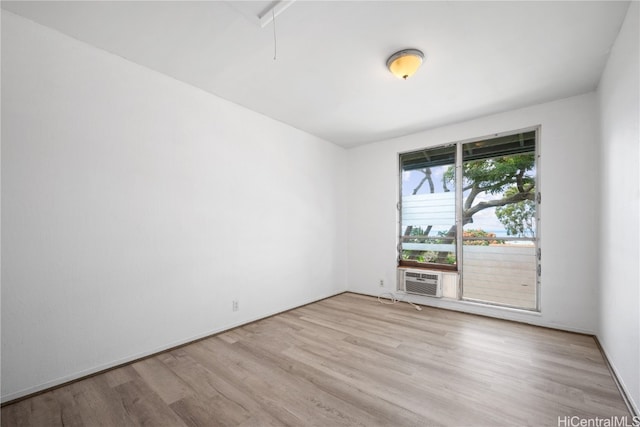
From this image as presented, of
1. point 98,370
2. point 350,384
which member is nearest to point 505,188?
point 350,384

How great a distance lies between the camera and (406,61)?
2334mm

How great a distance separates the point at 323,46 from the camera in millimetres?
2289

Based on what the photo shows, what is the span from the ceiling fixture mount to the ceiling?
0.05m

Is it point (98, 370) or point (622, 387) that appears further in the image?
point (98, 370)

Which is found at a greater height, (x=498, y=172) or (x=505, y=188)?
(x=498, y=172)

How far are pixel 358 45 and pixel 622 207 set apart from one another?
2485 mm

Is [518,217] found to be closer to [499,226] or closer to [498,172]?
[499,226]

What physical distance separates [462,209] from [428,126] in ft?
4.51

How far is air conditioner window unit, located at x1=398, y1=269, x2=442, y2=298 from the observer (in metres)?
4.02

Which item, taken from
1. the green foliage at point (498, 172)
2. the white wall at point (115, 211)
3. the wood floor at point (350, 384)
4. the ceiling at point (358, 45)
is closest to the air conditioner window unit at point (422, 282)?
the wood floor at point (350, 384)

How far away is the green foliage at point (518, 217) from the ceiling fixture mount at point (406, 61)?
2363 millimetres

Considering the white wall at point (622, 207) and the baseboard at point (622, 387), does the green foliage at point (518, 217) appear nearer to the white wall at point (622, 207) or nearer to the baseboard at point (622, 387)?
the white wall at point (622, 207)

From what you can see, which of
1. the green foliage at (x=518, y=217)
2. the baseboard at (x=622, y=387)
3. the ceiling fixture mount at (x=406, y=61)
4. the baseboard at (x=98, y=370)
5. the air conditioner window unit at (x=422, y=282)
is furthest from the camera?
the air conditioner window unit at (x=422, y=282)

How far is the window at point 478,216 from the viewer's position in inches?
138
